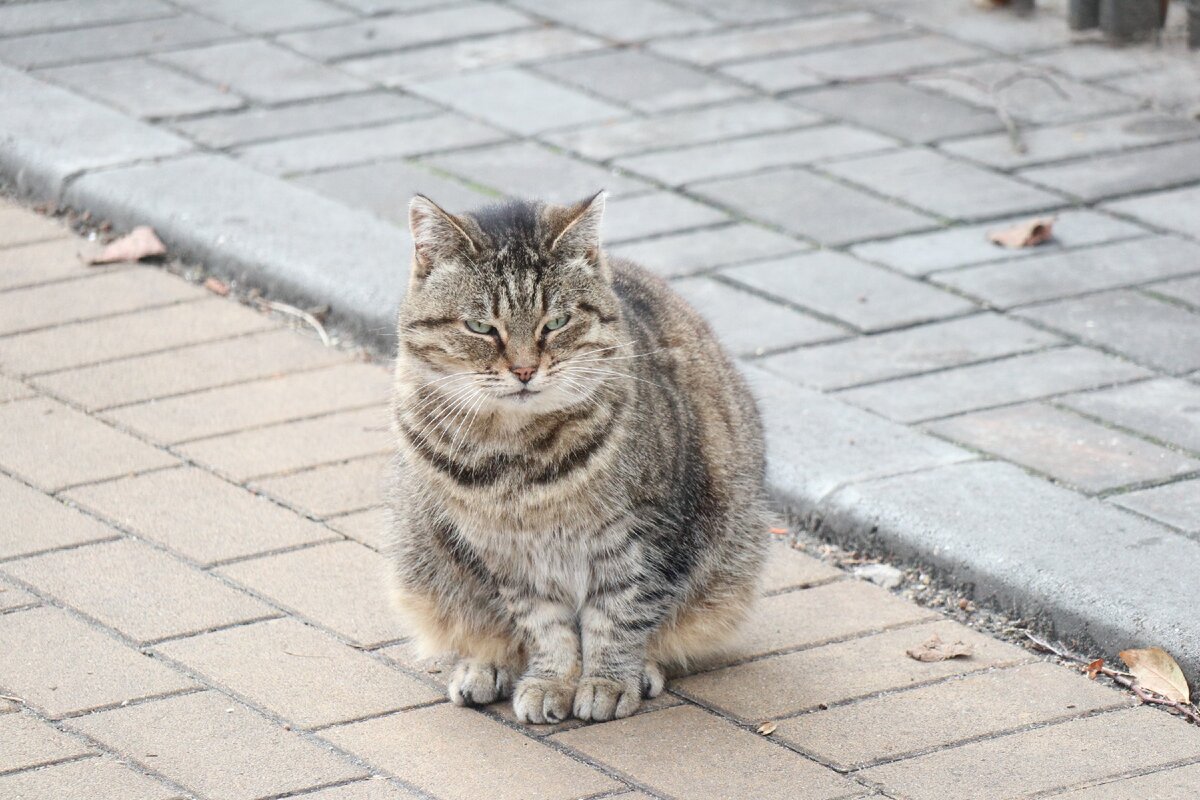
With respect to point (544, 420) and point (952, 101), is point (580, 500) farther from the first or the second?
point (952, 101)

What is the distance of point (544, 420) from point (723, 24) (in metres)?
4.28

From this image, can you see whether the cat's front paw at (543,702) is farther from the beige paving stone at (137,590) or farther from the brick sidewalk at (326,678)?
the beige paving stone at (137,590)

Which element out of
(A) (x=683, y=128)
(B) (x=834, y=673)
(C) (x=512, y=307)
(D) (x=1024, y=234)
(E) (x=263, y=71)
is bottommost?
(B) (x=834, y=673)

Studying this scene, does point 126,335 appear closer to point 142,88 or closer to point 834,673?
point 142,88

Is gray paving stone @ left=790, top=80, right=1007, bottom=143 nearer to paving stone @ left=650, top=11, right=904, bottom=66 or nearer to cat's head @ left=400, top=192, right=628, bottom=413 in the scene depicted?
paving stone @ left=650, top=11, right=904, bottom=66

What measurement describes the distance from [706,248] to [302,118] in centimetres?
177

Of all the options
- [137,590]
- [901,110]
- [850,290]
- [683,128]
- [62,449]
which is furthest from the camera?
[901,110]

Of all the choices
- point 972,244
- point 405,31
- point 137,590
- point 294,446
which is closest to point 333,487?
point 294,446

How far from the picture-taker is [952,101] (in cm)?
646

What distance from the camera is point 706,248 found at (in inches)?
211

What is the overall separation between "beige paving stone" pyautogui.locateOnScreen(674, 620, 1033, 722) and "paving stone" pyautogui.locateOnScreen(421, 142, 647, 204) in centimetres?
232

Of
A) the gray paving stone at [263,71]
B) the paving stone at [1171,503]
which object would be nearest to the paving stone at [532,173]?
the gray paving stone at [263,71]

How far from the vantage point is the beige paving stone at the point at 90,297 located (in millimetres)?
5094

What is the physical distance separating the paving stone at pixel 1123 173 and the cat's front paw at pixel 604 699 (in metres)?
2.96
